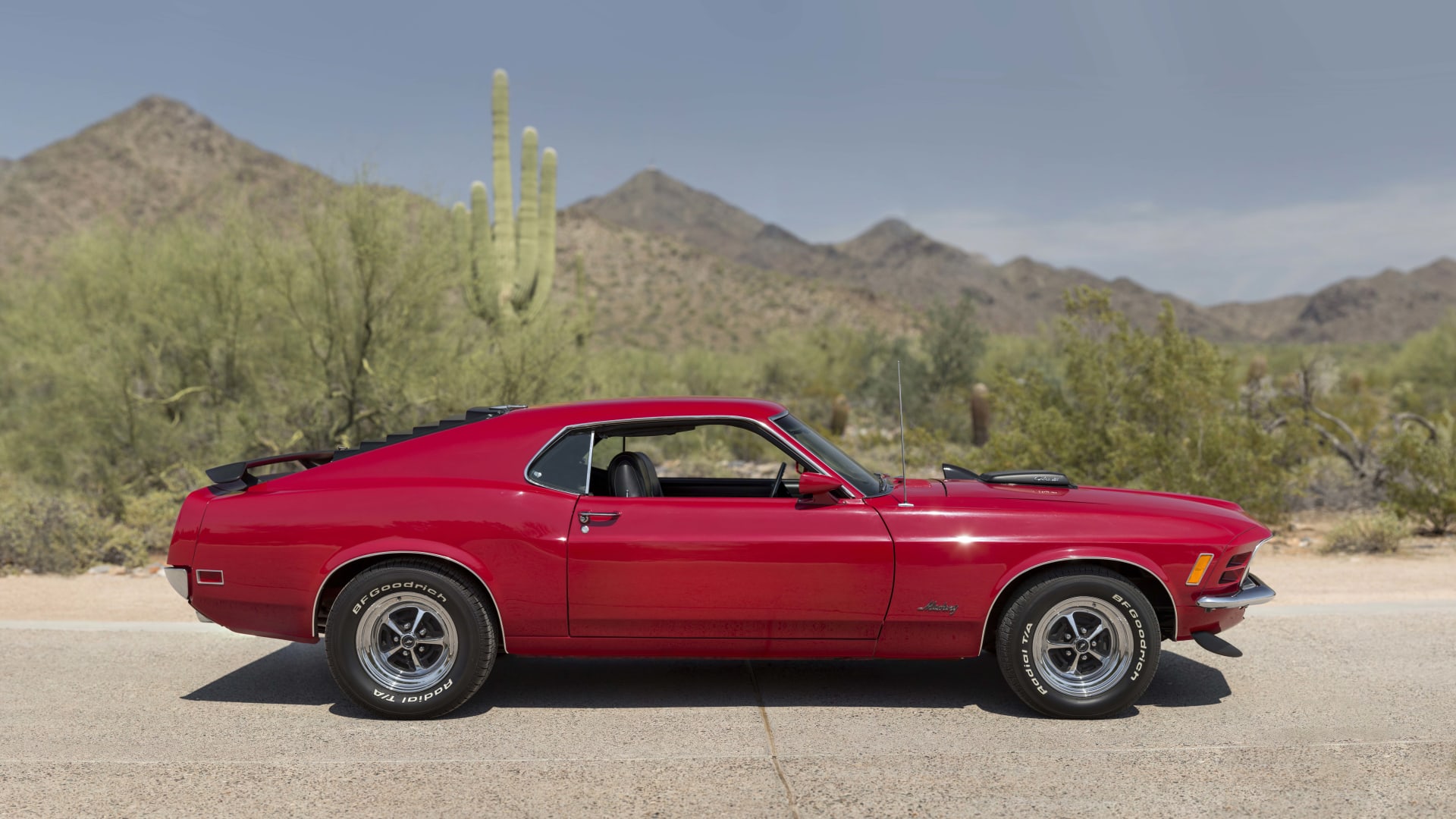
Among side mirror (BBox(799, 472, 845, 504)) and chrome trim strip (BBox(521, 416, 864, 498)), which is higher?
chrome trim strip (BBox(521, 416, 864, 498))

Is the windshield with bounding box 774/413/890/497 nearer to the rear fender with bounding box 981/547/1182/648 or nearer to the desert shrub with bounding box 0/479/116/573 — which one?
the rear fender with bounding box 981/547/1182/648

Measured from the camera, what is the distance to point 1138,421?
39.2 ft

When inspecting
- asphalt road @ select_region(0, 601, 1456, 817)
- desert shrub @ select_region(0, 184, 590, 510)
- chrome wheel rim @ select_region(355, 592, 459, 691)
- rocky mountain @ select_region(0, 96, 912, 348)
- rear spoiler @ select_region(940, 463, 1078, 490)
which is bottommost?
asphalt road @ select_region(0, 601, 1456, 817)

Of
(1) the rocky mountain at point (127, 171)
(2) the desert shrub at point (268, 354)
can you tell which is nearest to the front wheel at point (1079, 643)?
(2) the desert shrub at point (268, 354)

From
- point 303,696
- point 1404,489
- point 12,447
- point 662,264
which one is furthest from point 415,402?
point 662,264

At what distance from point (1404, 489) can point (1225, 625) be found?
778 centimetres

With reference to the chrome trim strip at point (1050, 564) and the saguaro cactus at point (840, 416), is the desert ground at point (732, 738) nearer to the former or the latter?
the chrome trim strip at point (1050, 564)

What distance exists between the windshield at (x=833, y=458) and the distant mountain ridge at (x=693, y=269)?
10565 millimetres

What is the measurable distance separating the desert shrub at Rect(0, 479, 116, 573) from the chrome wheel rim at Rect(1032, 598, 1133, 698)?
8744 millimetres

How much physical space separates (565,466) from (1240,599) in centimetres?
323

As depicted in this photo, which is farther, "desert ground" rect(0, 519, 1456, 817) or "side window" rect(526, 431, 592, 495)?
"side window" rect(526, 431, 592, 495)

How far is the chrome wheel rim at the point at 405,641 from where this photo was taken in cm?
500

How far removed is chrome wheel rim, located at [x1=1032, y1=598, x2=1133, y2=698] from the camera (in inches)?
194

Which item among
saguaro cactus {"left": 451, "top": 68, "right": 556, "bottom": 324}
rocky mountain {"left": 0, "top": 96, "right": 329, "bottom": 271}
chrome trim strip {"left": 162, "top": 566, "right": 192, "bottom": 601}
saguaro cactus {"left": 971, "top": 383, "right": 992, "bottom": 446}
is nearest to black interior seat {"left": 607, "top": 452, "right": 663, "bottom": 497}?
chrome trim strip {"left": 162, "top": 566, "right": 192, "bottom": 601}
